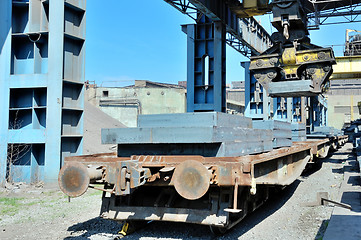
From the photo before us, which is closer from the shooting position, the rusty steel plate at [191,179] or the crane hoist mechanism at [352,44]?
the rusty steel plate at [191,179]

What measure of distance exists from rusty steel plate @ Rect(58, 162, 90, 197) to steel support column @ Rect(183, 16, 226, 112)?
7.60 metres

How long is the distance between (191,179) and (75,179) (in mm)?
1357

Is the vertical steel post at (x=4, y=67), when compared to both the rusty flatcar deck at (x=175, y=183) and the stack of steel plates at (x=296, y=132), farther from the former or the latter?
the stack of steel plates at (x=296, y=132)

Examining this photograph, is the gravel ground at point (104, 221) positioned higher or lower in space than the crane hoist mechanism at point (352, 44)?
lower

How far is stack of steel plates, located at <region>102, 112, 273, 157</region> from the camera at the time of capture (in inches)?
165

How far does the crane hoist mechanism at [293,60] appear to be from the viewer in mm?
8281

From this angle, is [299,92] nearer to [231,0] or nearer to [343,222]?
[343,222]

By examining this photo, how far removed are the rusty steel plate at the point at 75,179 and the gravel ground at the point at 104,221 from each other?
104 centimetres

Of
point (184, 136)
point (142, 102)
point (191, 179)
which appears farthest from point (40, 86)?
point (142, 102)

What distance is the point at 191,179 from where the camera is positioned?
3.66 metres

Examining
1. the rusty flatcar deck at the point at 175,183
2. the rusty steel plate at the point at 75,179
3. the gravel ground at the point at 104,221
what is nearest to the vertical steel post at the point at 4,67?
the gravel ground at the point at 104,221

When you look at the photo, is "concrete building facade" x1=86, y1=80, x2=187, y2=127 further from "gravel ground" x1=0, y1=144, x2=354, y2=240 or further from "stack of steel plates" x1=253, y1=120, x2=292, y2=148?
"stack of steel plates" x1=253, y1=120, x2=292, y2=148

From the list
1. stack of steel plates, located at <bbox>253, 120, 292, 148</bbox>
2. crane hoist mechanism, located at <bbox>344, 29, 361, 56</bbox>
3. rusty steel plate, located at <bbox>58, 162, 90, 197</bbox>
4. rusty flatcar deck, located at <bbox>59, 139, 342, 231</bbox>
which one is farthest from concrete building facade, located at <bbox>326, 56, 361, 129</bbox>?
rusty steel plate, located at <bbox>58, 162, 90, 197</bbox>

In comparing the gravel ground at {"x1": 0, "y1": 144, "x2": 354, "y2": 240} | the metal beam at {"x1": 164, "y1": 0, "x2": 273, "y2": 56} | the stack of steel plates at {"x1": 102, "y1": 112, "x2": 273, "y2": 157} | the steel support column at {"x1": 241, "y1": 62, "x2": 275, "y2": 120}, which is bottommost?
the gravel ground at {"x1": 0, "y1": 144, "x2": 354, "y2": 240}
